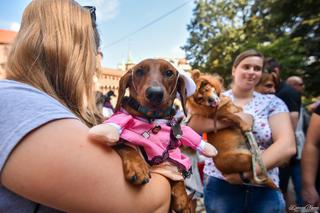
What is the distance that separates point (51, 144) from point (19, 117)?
12 centimetres

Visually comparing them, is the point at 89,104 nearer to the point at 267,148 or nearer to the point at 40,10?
the point at 40,10

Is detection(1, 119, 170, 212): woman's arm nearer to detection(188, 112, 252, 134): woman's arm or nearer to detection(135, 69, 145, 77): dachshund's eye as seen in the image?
detection(135, 69, 145, 77): dachshund's eye

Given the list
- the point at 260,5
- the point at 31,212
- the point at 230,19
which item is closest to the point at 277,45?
the point at 260,5

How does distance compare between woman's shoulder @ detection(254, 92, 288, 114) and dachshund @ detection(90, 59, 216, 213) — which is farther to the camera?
woman's shoulder @ detection(254, 92, 288, 114)

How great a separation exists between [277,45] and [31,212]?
13824mm

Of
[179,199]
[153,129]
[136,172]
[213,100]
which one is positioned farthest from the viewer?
[213,100]

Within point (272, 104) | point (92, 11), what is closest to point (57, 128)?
point (92, 11)

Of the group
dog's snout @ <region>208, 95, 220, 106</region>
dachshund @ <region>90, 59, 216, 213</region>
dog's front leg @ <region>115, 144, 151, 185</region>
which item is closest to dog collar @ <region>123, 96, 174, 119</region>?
dachshund @ <region>90, 59, 216, 213</region>

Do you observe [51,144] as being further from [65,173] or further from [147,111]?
[147,111]

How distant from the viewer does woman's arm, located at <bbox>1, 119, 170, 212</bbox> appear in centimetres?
91

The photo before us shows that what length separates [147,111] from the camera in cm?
162

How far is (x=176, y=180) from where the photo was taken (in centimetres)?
139

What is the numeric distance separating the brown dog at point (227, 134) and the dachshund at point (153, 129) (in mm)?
718

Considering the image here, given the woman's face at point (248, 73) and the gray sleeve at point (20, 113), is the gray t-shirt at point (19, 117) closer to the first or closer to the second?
the gray sleeve at point (20, 113)
